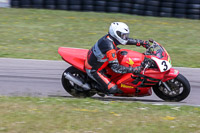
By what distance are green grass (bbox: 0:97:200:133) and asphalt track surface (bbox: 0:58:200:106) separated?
1.01 metres

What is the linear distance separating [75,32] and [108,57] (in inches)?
272

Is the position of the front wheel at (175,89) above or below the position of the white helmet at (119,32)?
below

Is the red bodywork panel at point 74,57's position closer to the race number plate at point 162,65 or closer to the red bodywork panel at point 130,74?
the red bodywork panel at point 130,74

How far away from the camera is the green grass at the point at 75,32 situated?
10.3 metres

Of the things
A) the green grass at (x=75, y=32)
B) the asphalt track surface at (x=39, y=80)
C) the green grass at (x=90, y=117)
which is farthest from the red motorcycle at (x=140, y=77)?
the green grass at (x=75, y=32)

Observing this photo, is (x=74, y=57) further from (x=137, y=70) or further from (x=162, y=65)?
(x=162, y=65)

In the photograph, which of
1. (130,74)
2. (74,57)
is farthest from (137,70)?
(74,57)

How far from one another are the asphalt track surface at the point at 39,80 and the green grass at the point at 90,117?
1.01m

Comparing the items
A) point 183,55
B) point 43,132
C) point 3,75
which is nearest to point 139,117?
point 43,132

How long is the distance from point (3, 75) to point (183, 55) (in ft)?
16.9

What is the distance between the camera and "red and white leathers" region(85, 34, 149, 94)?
621 centimetres

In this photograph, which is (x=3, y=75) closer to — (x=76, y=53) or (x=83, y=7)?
(x=76, y=53)

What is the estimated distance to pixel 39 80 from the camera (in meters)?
7.95

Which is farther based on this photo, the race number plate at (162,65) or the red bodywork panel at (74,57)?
the red bodywork panel at (74,57)
